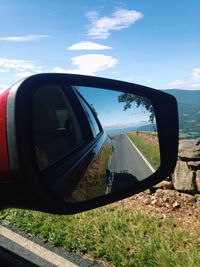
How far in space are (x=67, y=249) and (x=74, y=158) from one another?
361 centimetres

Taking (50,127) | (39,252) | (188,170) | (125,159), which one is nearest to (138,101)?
(125,159)

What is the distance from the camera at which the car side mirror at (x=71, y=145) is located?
4.22 feet

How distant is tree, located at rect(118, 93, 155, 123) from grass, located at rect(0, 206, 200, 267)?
262 centimetres

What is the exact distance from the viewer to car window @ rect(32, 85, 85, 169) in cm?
152

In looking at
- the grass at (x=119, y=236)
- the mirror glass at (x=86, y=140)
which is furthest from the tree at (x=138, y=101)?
the grass at (x=119, y=236)

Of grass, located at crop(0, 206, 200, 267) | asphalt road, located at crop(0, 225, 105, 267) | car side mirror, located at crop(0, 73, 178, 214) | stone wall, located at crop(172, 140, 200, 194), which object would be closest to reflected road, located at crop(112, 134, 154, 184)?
car side mirror, located at crop(0, 73, 178, 214)

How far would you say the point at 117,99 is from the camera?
2141 millimetres

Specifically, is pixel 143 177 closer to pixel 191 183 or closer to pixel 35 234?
pixel 35 234

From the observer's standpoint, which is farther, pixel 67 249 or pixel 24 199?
pixel 67 249

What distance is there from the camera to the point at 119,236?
5.54 metres

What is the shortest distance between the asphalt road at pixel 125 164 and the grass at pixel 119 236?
255cm

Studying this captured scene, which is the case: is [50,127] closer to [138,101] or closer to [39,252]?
[138,101]

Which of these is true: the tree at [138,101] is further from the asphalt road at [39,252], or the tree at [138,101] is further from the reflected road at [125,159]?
the asphalt road at [39,252]


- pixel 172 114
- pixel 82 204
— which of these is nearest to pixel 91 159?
pixel 172 114
